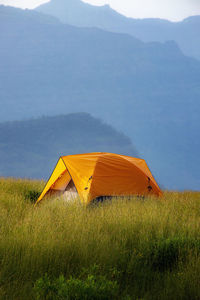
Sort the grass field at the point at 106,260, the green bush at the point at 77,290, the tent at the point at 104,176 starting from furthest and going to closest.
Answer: the tent at the point at 104,176 < the grass field at the point at 106,260 < the green bush at the point at 77,290

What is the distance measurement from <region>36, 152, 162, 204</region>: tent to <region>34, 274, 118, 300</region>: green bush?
422cm

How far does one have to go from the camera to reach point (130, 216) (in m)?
5.49

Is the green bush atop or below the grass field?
below

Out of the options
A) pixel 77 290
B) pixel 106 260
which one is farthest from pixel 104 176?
pixel 77 290

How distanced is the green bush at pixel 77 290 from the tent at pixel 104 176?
422cm

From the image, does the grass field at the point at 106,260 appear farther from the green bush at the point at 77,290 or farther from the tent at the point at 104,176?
the tent at the point at 104,176

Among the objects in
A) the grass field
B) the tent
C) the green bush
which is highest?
the tent

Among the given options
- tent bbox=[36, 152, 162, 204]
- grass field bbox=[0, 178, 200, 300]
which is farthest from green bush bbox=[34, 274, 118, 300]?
tent bbox=[36, 152, 162, 204]

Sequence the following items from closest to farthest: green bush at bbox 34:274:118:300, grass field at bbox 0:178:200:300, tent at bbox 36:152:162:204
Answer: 1. green bush at bbox 34:274:118:300
2. grass field at bbox 0:178:200:300
3. tent at bbox 36:152:162:204

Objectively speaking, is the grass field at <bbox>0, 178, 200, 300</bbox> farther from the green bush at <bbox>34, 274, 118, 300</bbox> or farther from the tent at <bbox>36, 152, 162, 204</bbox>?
the tent at <bbox>36, 152, 162, 204</bbox>

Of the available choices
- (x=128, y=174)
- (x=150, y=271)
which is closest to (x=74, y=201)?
(x=128, y=174)

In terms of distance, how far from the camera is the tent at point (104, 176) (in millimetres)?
7531

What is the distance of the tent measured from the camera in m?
7.53

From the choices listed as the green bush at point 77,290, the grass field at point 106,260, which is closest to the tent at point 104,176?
the grass field at point 106,260
